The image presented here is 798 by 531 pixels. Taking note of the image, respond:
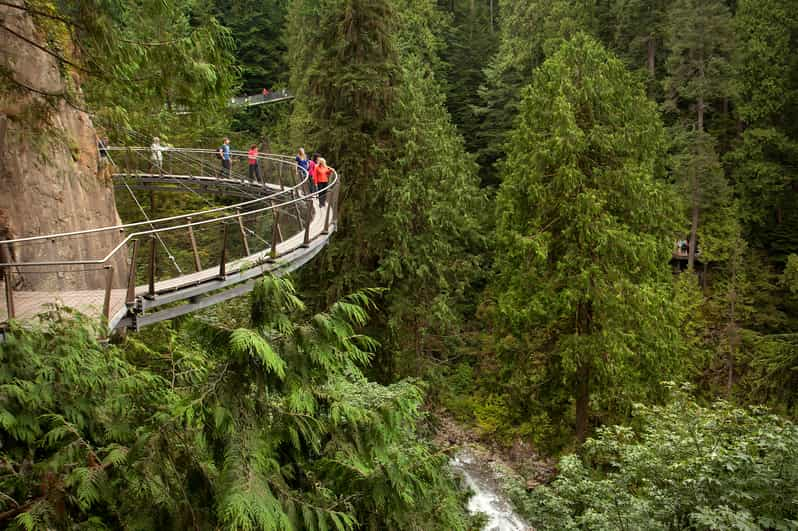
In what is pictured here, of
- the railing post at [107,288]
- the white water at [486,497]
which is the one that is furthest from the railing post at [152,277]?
the white water at [486,497]

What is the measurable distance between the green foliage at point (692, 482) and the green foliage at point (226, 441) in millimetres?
3499

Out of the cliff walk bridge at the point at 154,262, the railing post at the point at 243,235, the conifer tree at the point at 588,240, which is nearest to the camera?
the cliff walk bridge at the point at 154,262

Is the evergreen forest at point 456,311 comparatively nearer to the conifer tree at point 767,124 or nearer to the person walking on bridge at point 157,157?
the conifer tree at point 767,124

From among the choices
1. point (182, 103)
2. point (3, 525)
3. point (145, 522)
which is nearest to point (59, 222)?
point (182, 103)

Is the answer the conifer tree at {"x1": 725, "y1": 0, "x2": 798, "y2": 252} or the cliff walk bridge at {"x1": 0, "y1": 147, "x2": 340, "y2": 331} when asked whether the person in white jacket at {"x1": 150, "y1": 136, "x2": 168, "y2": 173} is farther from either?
the conifer tree at {"x1": 725, "y1": 0, "x2": 798, "y2": 252}

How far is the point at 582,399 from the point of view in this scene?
52.3 feet

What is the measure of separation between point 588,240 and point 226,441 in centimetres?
1247

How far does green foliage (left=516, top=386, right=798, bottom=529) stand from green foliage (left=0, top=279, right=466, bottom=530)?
11.5 feet

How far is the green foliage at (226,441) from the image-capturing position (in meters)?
3.61

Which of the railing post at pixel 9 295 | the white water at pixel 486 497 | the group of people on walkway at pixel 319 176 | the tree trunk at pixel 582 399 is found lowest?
the white water at pixel 486 497

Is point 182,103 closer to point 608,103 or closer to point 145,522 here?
point 145,522

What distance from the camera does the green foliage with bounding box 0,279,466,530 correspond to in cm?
361

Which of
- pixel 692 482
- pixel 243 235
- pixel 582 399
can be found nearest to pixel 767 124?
pixel 582 399

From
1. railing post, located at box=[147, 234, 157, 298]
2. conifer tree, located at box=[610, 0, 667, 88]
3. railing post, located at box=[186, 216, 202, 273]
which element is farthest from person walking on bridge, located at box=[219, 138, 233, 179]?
Answer: conifer tree, located at box=[610, 0, 667, 88]
